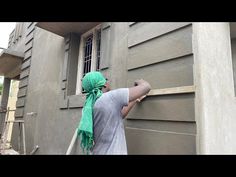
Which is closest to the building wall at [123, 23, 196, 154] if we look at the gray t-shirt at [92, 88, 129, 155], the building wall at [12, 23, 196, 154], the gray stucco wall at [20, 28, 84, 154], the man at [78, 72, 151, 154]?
the building wall at [12, 23, 196, 154]

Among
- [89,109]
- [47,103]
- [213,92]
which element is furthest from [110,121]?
[47,103]

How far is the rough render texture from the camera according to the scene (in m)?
1.73

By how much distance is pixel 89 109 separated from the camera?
6.27 feet

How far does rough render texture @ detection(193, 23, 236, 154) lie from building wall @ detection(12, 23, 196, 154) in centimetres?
8

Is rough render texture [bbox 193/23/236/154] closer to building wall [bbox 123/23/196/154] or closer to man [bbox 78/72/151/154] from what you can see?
building wall [bbox 123/23/196/154]

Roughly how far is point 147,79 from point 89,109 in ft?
2.67

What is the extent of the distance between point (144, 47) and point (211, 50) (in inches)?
30.1

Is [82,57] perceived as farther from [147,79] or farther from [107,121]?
[107,121]

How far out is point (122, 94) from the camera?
1833 mm

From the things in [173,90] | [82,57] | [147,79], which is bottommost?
[173,90]

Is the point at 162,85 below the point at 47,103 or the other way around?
the other way around

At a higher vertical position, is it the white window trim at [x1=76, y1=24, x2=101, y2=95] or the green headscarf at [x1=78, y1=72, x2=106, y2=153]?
the white window trim at [x1=76, y1=24, x2=101, y2=95]
